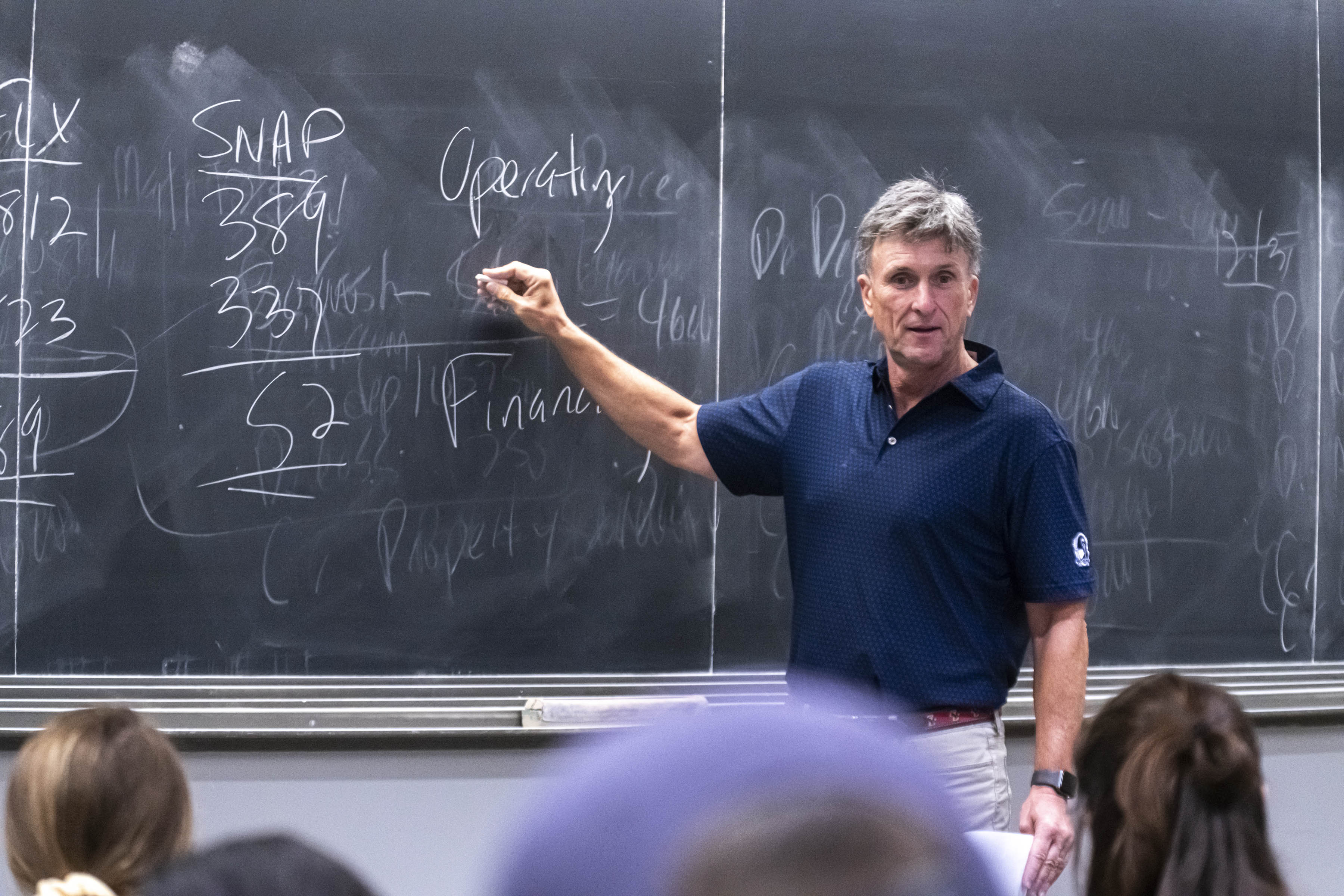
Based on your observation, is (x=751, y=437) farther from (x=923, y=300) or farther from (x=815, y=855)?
(x=815, y=855)

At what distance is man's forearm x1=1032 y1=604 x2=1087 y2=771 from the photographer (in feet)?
6.51

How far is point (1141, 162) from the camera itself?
2.78 m

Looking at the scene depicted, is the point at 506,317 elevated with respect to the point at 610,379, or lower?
elevated

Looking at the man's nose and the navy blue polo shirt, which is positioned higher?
the man's nose

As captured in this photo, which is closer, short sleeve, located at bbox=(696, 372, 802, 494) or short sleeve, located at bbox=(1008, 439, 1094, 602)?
short sleeve, located at bbox=(1008, 439, 1094, 602)

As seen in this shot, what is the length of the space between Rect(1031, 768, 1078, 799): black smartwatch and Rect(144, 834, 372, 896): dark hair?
151cm

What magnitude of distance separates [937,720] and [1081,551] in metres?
0.35

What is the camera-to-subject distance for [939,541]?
2.00m

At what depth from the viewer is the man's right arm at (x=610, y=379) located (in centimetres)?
233

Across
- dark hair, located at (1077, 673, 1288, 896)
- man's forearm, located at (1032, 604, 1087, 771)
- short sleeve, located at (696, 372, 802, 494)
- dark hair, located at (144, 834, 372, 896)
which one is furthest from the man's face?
dark hair, located at (144, 834, 372, 896)

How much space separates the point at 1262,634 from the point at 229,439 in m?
2.30

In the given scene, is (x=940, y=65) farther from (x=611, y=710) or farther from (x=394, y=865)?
(x=394, y=865)

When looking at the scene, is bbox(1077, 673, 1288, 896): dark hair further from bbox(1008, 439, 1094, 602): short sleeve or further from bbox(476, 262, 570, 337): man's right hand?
bbox(476, 262, 570, 337): man's right hand

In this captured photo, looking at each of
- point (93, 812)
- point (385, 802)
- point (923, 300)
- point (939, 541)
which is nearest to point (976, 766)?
point (939, 541)
